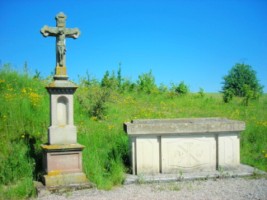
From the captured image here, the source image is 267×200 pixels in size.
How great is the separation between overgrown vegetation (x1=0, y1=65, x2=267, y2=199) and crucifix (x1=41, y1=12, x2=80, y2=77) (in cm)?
213

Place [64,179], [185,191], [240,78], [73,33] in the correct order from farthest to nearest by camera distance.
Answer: [240,78] < [73,33] < [64,179] < [185,191]

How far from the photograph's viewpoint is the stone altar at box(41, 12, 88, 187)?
658cm

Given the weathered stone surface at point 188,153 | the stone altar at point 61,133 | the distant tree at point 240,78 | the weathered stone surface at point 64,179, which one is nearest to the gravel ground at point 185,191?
the weathered stone surface at point 64,179

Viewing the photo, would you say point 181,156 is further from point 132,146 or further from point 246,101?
point 246,101

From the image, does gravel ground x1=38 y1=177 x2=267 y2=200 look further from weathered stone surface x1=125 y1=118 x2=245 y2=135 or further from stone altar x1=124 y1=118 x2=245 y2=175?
weathered stone surface x1=125 y1=118 x2=245 y2=135

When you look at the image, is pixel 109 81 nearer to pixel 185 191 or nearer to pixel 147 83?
pixel 147 83

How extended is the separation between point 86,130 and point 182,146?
348cm

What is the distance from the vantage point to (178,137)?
7.54m

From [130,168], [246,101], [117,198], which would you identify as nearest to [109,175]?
[130,168]

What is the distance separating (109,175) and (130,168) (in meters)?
0.60

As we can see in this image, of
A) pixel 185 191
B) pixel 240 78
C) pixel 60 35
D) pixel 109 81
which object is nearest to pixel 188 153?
pixel 185 191

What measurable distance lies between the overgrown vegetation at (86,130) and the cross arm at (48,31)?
2.79 metres

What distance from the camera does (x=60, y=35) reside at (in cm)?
701

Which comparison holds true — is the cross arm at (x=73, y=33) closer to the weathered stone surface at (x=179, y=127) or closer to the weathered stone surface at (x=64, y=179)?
the weathered stone surface at (x=179, y=127)
